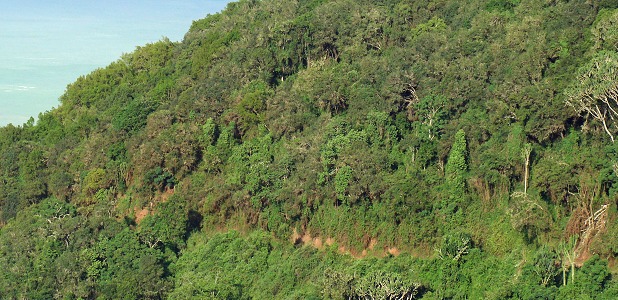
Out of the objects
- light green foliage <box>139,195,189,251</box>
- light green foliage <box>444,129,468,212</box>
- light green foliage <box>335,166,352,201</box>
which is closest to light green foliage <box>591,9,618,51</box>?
light green foliage <box>444,129,468,212</box>

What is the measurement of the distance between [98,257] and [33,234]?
18.9ft

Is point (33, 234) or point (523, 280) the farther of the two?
point (33, 234)

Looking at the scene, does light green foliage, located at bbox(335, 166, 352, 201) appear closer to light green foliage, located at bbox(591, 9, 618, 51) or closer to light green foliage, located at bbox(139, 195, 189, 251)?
light green foliage, located at bbox(139, 195, 189, 251)

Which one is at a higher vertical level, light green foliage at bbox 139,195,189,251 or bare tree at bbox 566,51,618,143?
bare tree at bbox 566,51,618,143

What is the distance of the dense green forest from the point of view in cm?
3831

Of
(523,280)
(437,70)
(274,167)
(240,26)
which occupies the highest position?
(240,26)

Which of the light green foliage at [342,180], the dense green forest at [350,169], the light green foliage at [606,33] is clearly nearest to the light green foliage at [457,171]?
the dense green forest at [350,169]

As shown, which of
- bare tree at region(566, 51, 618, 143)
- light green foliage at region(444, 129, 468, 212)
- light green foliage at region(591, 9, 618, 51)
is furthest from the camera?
light green foliage at region(444, 129, 468, 212)

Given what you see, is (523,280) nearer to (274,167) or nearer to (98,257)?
(274,167)

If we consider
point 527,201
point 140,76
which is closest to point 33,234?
point 140,76

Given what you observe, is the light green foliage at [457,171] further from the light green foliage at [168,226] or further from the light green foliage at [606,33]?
the light green foliage at [168,226]

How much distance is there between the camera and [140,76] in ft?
213

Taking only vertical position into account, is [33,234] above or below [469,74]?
below

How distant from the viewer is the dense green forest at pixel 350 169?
3831cm
